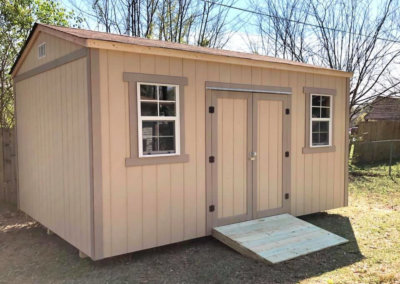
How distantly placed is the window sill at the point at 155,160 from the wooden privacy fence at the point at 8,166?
362cm

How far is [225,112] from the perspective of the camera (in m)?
4.74

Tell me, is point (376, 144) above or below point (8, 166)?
above

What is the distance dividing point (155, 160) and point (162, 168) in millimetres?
149

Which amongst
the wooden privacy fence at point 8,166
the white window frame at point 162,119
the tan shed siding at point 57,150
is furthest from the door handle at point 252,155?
the wooden privacy fence at point 8,166

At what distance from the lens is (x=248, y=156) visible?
16.4ft

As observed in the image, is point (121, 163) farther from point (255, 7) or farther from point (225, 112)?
point (255, 7)

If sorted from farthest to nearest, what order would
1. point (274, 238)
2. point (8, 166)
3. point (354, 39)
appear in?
point (354, 39), point (8, 166), point (274, 238)

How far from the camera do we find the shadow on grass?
142 inches

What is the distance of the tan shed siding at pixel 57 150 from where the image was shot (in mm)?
3887

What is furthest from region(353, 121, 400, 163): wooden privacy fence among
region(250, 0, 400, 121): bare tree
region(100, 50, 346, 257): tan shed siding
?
region(100, 50, 346, 257): tan shed siding

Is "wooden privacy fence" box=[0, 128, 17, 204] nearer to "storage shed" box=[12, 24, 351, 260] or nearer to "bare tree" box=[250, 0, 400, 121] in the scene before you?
"storage shed" box=[12, 24, 351, 260]

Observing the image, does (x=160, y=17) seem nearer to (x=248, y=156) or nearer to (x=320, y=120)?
(x=320, y=120)

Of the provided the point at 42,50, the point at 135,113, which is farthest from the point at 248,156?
the point at 42,50

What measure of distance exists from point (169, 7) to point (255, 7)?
3087mm
